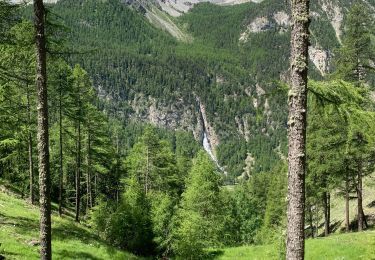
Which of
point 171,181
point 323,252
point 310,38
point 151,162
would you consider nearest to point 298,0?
point 310,38

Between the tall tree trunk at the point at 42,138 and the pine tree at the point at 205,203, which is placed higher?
the tall tree trunk at the point at 42,138

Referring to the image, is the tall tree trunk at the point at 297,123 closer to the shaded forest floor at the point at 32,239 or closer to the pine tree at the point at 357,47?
the shaded forest floor at the point at 32,239

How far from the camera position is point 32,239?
23.2 m

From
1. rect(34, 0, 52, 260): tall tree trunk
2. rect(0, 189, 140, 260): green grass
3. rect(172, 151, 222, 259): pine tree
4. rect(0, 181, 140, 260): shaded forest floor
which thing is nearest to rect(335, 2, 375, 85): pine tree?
rect(172, 151, 222, 259): pine tree

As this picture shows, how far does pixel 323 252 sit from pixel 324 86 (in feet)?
80.7

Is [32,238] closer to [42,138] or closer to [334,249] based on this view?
[42,138]

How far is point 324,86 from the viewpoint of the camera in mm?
9312

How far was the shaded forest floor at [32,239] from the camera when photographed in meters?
20.6

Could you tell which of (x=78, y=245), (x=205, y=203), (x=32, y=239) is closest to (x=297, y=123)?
(x=32, y=239)

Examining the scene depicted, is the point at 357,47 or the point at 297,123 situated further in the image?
the point at 357,47

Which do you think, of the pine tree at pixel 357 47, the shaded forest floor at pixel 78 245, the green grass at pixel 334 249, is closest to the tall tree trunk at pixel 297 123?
the shaded forest floor at pixel 78 245

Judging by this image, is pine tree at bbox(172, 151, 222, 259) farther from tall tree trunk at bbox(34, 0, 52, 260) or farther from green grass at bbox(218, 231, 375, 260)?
tall tree trunk at bbox(34, 0, 52, 260)

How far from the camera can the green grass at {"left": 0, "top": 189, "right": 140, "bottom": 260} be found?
20609 mm

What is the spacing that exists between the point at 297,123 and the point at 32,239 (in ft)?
60.8
